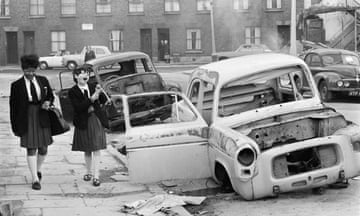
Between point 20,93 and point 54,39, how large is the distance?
19.3 metres

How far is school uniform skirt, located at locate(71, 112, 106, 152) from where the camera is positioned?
9.30 metres

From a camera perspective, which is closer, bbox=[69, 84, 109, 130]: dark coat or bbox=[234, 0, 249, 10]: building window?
bbox=[69, 84, 109, 130]: dark coat

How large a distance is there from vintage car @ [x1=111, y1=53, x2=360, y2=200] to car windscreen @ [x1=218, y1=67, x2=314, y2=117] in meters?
0.01

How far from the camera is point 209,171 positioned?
9.33 metres

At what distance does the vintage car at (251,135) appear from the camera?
8266mm

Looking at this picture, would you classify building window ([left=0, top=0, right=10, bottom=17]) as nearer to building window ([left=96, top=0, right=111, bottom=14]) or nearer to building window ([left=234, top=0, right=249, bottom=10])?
building window ([left=96, top=0, right=111, bottom=14])

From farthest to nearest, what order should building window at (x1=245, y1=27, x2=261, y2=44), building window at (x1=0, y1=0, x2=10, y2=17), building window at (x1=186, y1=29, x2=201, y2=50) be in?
building window at (x1=245, y1=27, x2=261, y2=44) < building window at (x1=186, y1=29, x2=201, y2=50) < building window at (x1=0, y1=0, x2=10, y2=17)

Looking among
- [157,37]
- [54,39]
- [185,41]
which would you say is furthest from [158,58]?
[54,39]

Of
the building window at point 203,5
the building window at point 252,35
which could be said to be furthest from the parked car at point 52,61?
the building window at point 252,35

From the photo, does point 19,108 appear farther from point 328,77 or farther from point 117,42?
point 117,42

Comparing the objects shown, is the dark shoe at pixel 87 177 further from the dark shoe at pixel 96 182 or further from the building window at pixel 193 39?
the building window at pixel 193 39

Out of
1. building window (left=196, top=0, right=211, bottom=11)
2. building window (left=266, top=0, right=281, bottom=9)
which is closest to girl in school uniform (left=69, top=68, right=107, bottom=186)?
building window (left=196, top=0, right=211, bottom=11)

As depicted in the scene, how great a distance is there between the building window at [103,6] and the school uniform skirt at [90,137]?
12335mm

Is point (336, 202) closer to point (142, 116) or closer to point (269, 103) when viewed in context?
point (269, 103)
